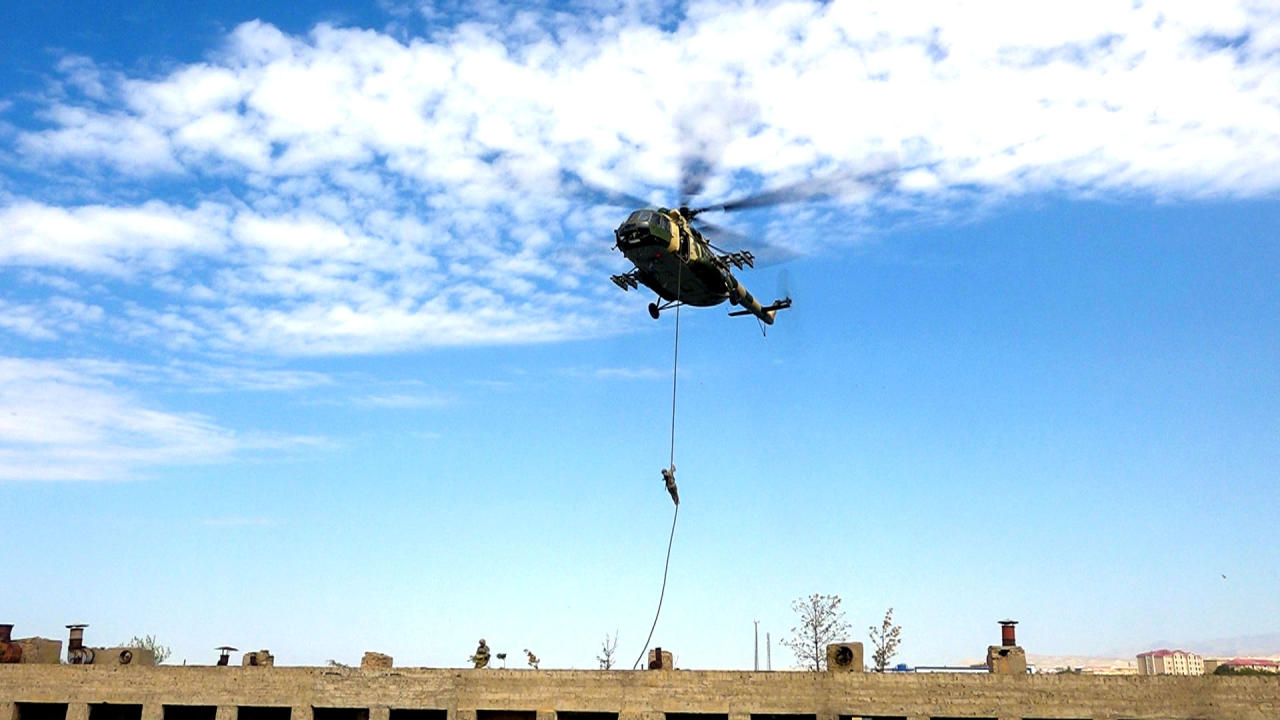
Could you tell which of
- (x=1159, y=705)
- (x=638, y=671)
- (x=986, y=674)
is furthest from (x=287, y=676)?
(x=1159, y=705)

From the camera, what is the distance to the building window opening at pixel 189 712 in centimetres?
2833

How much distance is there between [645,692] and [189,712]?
1310cm

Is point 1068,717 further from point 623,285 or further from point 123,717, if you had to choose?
point 123,717

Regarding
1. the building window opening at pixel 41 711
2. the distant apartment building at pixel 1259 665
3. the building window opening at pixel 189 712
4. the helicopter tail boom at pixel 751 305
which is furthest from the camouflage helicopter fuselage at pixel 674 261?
the distant apartment building at pixel 1259 665

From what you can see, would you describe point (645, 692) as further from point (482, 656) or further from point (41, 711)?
point (41, 711)

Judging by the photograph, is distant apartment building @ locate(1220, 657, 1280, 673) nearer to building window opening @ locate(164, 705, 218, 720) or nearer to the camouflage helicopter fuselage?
the camouflage helicopter fuselage

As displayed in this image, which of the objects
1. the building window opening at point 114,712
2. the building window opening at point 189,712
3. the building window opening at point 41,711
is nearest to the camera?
the building window opening at point 189,712

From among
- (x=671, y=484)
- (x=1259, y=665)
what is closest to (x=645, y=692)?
(x=671, y=484)

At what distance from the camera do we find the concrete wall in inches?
930

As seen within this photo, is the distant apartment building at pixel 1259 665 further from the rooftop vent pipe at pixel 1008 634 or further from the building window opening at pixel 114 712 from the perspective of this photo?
the building window opening at pixel 114 712

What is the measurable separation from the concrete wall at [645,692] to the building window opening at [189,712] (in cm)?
29

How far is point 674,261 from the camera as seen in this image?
82.5 ft

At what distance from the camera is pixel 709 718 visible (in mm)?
25875

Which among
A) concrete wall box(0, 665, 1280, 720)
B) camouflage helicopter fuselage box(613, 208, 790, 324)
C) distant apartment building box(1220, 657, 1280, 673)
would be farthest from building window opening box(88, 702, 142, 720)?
distant apartment building box(1220, 657, 1280, 673)
